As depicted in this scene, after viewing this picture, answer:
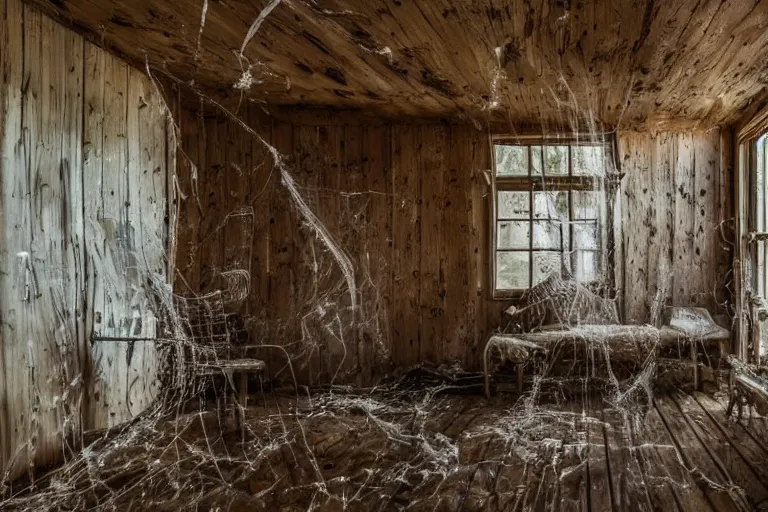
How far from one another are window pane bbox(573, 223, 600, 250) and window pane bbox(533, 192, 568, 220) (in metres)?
0.19

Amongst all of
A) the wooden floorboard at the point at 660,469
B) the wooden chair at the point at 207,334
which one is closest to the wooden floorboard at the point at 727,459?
the wooden floorboard at the point at 660,469

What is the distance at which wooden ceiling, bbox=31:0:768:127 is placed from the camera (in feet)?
8.39

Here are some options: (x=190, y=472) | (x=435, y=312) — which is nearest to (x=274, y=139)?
(x=435, y=312)

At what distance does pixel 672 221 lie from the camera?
179 inches

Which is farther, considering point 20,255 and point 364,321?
point 364,321

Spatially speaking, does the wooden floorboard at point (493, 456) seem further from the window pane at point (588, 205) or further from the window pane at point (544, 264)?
the window pane at point (588, 205)

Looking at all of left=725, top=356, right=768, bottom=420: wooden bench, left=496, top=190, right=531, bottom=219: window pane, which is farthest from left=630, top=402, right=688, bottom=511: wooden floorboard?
left=496, top=190, right=531, bottom=219: window pane

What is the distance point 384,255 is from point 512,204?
4.08ft

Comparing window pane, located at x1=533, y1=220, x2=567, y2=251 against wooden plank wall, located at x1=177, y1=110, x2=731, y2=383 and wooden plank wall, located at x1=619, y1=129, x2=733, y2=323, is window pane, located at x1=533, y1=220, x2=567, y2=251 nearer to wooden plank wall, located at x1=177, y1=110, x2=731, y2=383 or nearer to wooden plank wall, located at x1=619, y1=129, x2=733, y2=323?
wooden plank wall, located at x1=177, y1=110, x2=731, y2=383

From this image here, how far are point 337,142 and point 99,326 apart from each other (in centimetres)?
242

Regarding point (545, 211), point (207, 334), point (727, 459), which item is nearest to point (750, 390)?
point (727, 459)

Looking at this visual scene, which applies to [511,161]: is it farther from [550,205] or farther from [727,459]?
[727,459]

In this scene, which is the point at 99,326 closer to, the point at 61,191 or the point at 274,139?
the point at 61,191

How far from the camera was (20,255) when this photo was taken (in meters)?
2.46
